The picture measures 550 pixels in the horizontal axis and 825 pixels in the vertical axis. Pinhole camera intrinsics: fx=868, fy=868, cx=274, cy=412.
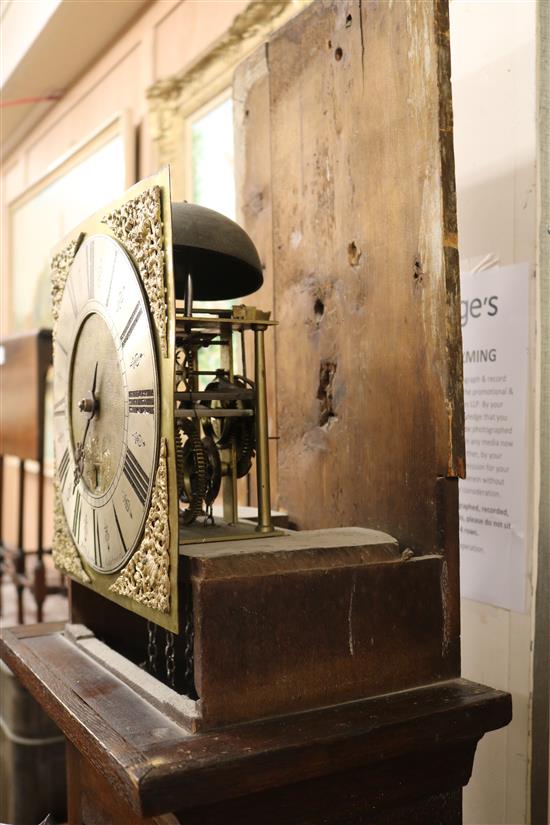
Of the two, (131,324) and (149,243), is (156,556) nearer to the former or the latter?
(131,324)

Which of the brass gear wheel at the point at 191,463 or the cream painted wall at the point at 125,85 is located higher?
the cream painted wall at the point at 125,85

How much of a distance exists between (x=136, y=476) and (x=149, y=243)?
366 mm

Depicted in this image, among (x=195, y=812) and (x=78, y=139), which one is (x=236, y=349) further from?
(x=78, y=139)

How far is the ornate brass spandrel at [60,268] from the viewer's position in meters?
1.72

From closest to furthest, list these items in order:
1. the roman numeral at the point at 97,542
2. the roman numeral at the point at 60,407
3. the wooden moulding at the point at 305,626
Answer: the wooden moulding at the point at 305,626 → the roman numeral at the point at 97,542 → the roman numeral at the point at 60,407

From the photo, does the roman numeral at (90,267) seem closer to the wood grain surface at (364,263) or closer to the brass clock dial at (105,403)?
the brass clock dial at (105,403)

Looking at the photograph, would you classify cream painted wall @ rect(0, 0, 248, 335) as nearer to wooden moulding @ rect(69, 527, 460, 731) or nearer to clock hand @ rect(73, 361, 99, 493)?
clock hand @ rect(73, 361, 99, 493)

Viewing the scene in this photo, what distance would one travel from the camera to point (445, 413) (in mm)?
1448

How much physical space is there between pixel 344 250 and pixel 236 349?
1.78ft

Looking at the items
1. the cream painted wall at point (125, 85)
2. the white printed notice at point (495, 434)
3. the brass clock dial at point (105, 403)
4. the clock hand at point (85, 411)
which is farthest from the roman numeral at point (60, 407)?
the cream painted wall at point (125, 85)

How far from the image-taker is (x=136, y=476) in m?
1.38

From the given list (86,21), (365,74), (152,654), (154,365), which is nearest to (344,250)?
(365,74)

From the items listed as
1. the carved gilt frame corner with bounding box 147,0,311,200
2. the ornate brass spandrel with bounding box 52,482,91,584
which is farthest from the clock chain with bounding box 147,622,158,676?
the carved gilt frame corner with bounding box 147,0,311,200

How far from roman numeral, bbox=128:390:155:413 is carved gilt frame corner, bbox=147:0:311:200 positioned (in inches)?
51.5
